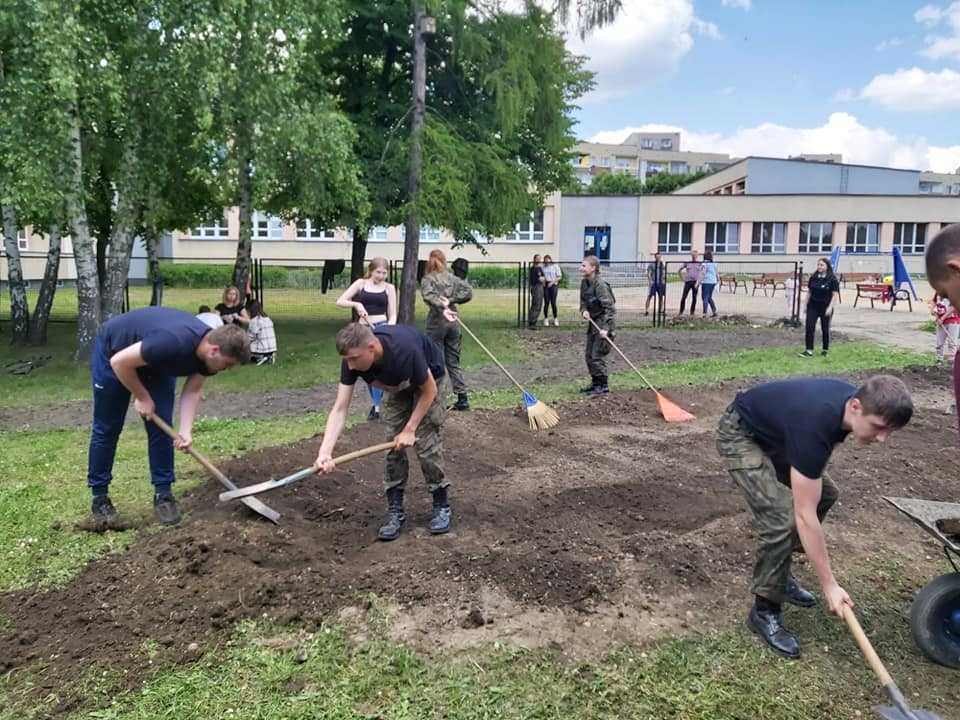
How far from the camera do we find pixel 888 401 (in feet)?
9.33

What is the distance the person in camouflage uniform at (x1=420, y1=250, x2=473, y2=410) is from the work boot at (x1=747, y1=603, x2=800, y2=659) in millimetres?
5135

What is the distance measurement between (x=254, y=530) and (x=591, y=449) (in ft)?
10.6

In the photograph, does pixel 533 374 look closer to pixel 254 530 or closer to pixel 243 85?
pixel 243 85

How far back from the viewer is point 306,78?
508 inches

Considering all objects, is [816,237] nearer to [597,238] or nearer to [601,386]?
[597,238]

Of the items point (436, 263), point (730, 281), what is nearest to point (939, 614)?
point (436, 263)

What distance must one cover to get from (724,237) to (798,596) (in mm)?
42958

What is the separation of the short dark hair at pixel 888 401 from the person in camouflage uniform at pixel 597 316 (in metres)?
6.27

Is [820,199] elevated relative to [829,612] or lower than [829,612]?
elevated

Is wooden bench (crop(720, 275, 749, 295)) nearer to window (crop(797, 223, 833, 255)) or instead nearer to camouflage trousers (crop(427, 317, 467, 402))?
window (crop(797, 223, 833, 255))

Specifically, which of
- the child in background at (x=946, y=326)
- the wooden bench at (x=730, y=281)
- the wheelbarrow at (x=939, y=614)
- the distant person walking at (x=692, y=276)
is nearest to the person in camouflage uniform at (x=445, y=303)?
the wheelbarrow at (x=939, y=614)

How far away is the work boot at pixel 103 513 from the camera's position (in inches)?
196

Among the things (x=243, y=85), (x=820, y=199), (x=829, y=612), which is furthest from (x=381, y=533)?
(x=820, y=199)

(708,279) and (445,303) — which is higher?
(708,279)
